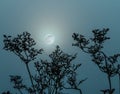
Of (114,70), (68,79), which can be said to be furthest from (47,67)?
(114,70)

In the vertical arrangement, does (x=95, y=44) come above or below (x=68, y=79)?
above

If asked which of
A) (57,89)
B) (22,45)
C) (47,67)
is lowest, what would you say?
(57,89)

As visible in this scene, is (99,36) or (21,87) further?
(21,87)

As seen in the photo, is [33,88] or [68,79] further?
[68,79]

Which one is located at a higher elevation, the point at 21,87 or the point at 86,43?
the point at 86,43

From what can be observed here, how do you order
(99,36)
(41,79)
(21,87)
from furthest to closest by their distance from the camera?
(21,87) → (41,79) → (99,36)

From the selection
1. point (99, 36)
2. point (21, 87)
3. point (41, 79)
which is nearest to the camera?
point (99, 36)

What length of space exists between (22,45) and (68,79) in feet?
17.8

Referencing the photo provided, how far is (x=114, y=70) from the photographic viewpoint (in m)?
23.4

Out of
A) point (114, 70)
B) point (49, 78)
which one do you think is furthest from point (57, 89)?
point (114, 70)

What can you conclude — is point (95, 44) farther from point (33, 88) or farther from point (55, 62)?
point (33, 88)

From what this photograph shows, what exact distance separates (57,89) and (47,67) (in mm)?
2048

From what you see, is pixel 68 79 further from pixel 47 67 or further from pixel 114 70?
pixel 114 70

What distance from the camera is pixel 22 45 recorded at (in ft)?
71.8
